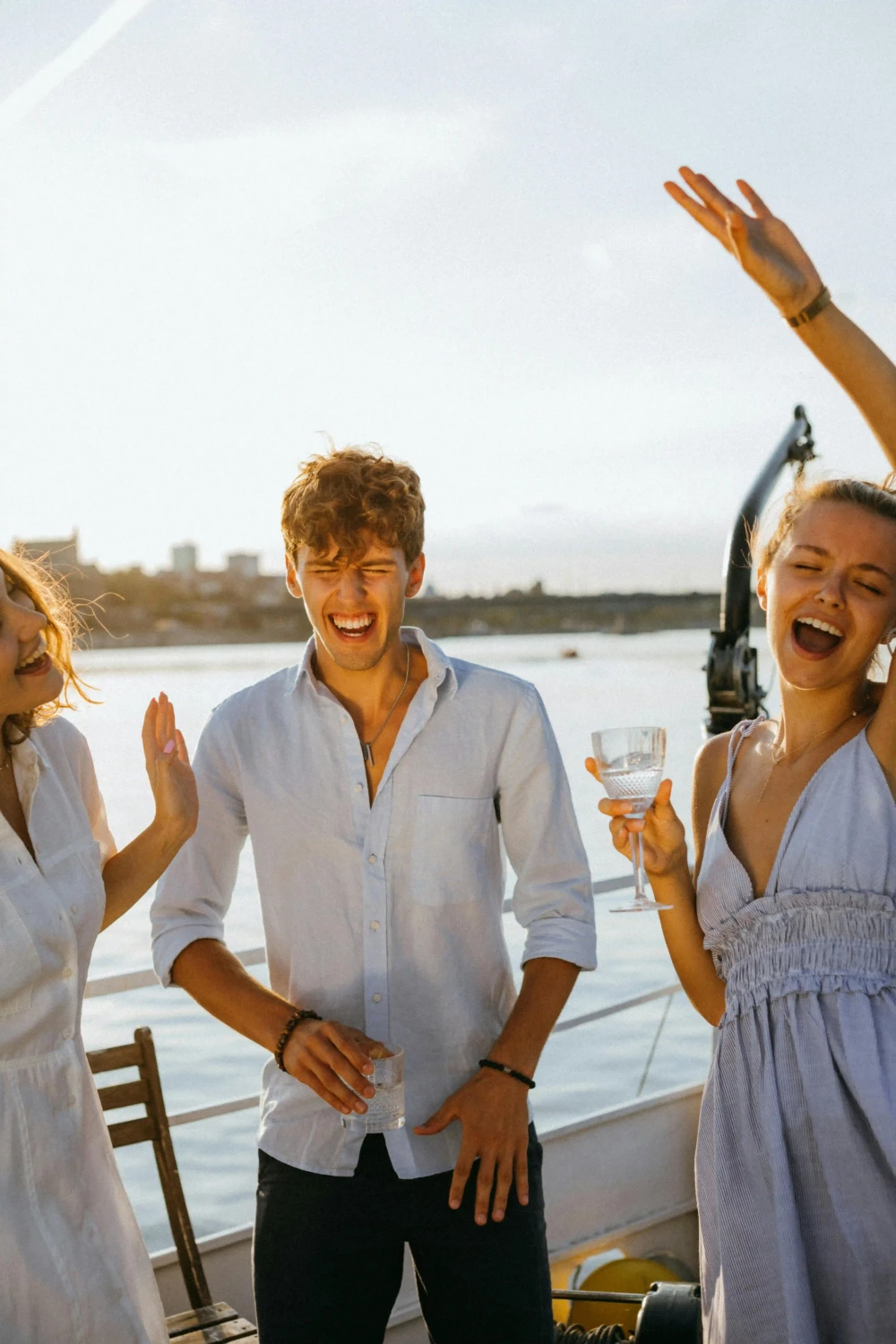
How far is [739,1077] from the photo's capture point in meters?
1.72

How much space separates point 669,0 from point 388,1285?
13.6 feet

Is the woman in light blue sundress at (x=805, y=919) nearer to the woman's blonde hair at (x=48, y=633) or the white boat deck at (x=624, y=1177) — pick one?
the woman's blonde hair at (x=48, y=633)

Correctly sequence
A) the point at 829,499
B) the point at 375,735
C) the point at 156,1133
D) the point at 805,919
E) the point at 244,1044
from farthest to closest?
the point at 244,1044 → the point at 156,1133 → the point at 375,735 → the point at 829,499 → the point at 805,919

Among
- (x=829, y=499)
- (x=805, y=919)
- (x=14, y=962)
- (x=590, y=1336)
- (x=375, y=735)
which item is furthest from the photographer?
(x=590, y=1336)

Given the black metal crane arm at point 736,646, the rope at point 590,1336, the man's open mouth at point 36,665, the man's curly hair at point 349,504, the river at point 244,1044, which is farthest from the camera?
the river at point 244,1044

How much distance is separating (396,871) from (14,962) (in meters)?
0.62

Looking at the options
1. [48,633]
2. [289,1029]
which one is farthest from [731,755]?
[48,633]

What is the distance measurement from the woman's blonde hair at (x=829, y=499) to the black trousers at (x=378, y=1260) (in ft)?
3.34

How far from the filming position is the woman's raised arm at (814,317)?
177 centimetres

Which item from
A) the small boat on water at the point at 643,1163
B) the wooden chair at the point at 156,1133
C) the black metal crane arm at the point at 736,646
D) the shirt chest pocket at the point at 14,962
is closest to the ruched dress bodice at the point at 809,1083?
the shirt chest pocket at the point at 14,962

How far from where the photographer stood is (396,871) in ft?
6.60

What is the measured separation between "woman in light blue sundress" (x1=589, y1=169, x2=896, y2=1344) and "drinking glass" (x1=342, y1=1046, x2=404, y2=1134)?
416mm

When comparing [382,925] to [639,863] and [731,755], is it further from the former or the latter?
[731,755]

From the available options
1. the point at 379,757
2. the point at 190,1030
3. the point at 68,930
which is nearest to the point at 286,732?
the point at 379,757
